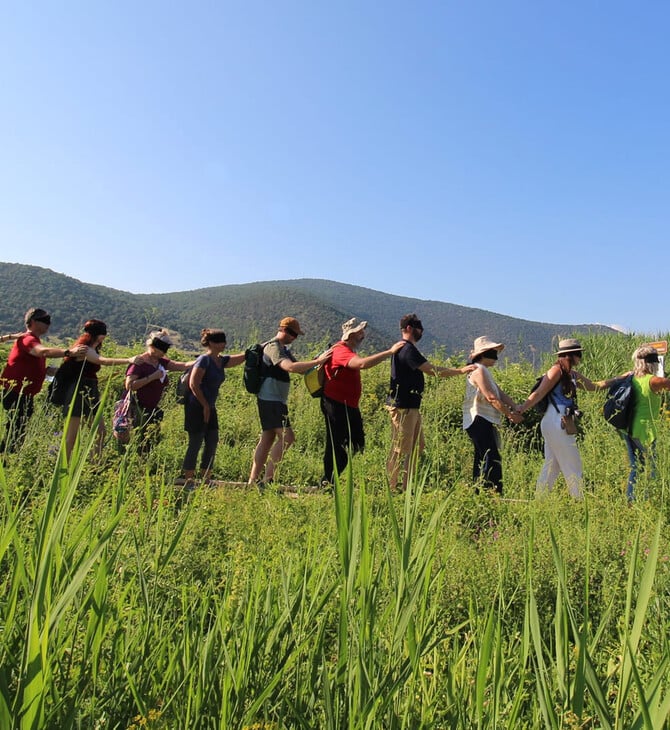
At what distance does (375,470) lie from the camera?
568cm

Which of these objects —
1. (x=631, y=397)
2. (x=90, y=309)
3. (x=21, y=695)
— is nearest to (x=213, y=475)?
(x=631, y=397)

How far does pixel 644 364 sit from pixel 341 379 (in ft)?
10.8

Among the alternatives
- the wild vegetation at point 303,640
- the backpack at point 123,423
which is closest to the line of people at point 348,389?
the backpack at point 123,423

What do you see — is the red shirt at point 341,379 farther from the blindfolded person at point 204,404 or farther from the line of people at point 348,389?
the blindfolded person at point 204,404

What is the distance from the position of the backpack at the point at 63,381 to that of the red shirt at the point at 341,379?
272cm

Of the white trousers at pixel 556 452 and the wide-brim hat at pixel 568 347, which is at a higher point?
the wide-brim hat at pixel 568 347

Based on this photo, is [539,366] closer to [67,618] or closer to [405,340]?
[405,340]

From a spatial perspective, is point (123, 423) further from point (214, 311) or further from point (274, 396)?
point (214, 311)

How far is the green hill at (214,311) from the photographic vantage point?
104062 millimetres

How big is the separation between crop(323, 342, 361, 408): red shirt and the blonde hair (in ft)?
10.1

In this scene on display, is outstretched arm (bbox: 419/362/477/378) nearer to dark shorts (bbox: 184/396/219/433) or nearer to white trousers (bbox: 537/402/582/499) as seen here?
white trousers (bbox: 537/402/582/499)

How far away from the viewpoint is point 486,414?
6.32 meters

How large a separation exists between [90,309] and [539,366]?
381 feet

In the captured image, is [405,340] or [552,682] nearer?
[552,682]
